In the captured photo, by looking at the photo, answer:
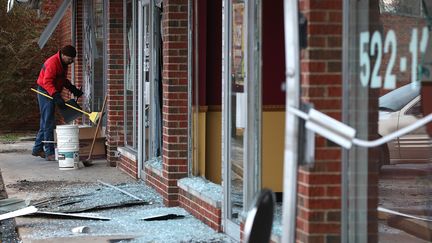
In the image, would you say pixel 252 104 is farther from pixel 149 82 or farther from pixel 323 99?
pixel 149 82

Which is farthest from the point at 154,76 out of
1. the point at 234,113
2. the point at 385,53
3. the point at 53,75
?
the point at 385,53

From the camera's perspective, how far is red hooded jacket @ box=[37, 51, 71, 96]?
13781mm

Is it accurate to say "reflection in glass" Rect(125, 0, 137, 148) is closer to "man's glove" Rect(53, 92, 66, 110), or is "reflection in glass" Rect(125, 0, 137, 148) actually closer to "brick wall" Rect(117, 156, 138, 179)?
"brick wall" Rect(117, 156, 138, 179)

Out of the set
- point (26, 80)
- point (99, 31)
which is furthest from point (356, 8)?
point (26, 80)

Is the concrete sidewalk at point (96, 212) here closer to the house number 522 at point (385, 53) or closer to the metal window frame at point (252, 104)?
the metal window frame at point (252, 104)

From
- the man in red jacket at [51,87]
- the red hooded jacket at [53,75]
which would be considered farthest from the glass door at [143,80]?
the red hooded jacket at [53,75]

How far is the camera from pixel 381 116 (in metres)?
5.37

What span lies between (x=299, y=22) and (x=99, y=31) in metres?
12.4

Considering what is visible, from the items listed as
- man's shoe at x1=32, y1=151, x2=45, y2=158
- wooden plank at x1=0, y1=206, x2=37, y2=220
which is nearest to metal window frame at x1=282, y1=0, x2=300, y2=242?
wooden plank at x1=0, y1=206, x2=37, y2=220

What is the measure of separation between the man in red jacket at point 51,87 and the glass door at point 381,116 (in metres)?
8.88

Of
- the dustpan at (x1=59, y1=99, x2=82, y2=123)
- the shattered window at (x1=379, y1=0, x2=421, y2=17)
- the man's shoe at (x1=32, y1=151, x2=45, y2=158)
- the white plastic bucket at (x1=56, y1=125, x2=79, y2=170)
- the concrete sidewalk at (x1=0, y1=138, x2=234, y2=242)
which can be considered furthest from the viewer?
the man's shoe at (x1=32, y1=151, x2=45, y2=158)

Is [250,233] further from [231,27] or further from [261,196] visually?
[231,27]

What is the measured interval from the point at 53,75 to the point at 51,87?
21 centimetres

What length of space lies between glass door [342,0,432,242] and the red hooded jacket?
29.6 feet
